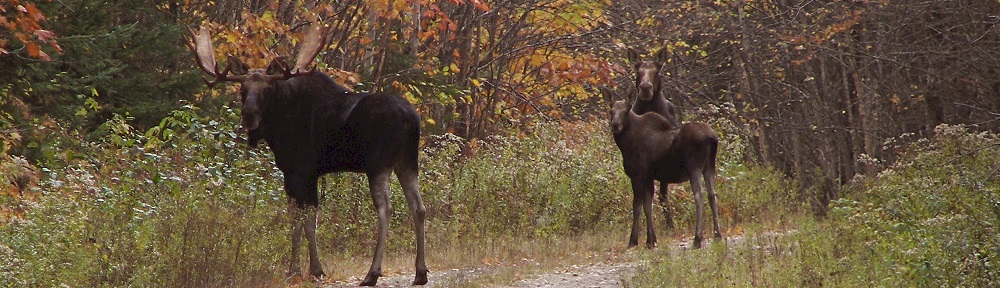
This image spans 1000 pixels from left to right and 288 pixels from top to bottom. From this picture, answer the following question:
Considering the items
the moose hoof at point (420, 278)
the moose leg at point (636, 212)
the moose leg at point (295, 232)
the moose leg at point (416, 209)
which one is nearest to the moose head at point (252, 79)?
the moose leg at point (295, 232)

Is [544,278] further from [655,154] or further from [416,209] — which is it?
[655,154]

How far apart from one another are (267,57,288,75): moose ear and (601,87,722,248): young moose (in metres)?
4.83

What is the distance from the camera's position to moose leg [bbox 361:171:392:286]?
429 inches

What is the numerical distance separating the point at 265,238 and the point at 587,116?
21.4 metres

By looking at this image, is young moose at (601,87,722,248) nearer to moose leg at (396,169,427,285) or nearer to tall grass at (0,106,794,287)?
tall grass at (0,106,794,287)

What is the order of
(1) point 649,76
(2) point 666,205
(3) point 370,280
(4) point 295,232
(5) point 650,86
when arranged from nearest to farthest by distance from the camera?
(3) point 370,280 → (4) point 295,232 → (5) point 650,86 → (1) point 649,76 → (2) point 666,205

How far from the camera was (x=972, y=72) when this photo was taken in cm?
1725

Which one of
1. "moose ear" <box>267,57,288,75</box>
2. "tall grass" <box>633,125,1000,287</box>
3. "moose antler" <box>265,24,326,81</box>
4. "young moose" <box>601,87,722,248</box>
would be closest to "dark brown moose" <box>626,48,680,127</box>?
"young moose" <box>601,87,722,248</box>

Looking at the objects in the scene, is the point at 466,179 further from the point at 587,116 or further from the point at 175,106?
the point at 587,116

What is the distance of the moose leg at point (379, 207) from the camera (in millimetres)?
10891

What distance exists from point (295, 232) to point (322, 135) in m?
0.84

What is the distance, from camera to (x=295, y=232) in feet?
37.1

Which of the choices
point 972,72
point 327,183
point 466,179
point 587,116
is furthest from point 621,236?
point 587,116

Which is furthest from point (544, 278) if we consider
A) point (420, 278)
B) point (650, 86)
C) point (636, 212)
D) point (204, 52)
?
point (650, 86)
